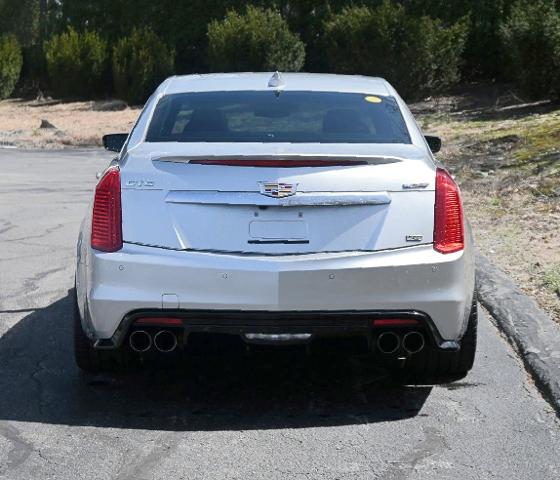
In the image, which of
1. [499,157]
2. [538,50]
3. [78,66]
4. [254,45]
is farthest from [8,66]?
[499,157]

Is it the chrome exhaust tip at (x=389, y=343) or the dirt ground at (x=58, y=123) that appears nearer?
the chrome exhaust tip at (x=389, y=343)

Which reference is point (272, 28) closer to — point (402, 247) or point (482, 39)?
point (482, 39)

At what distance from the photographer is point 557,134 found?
17516 mm

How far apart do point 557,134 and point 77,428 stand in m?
13.5

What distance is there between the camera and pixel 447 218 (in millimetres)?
5434

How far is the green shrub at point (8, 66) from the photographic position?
45.1 metres

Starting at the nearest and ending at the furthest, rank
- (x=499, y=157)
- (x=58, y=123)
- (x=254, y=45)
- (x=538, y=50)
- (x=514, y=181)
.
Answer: (x=514, y=181) < (x=499, y=157) < (x=538, y=50) < (x=58, y=123) < (x=254, y=45)

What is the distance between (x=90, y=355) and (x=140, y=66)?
1341 inches

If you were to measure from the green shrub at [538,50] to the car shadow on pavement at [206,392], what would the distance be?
59.0ft

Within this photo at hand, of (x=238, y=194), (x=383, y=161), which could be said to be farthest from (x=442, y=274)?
(x=238, y=194)

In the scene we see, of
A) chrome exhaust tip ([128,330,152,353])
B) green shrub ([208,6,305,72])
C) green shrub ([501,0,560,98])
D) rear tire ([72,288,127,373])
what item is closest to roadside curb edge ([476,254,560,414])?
chrome exhaust tip ([128,330,152,353])

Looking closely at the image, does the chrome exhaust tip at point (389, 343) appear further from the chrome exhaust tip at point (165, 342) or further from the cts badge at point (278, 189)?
the chrome exhaust tip at point (165, 342)

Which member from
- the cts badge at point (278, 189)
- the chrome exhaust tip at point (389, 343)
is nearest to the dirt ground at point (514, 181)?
the chrome exhaust tip at point (389, 343)

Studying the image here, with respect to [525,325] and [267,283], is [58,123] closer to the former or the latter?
[525,325]
